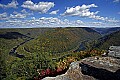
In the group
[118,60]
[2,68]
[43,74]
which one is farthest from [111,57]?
[2,68]

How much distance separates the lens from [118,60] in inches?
616

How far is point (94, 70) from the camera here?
1495 cm

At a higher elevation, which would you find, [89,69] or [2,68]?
[89,69]

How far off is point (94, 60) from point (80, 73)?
1.89 m

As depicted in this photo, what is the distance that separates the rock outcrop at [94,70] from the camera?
13996 millimetres

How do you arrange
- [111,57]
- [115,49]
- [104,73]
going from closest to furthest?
[104,73] → [111,57] → [115,49]

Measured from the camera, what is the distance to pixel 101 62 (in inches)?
613

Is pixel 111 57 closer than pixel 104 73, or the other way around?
pixel 104 73

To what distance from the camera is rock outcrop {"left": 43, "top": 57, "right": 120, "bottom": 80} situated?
14.0 meters

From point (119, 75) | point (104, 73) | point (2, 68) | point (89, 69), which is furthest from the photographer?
point (2, 68)

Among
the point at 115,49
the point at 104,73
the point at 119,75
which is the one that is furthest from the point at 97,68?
the point at 115,49

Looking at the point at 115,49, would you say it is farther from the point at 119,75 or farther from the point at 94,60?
the point at 119,75

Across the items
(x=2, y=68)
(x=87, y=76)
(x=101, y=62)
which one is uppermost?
(x=101, y=62)

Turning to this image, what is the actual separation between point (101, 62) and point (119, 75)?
248 centimetres
